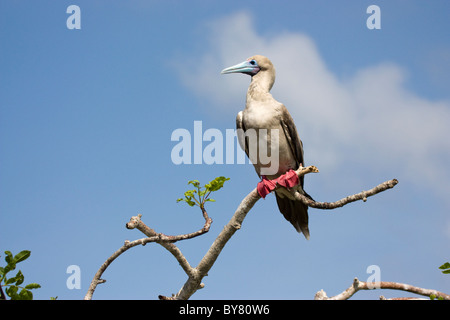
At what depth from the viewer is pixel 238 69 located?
7.79m

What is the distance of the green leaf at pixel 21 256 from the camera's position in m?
4.32

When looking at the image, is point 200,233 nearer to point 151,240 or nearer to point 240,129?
point 151,240

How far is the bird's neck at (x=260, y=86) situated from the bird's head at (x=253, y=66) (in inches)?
4.0

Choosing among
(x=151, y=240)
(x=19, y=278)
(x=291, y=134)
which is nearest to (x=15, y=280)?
(x=19, y=278)

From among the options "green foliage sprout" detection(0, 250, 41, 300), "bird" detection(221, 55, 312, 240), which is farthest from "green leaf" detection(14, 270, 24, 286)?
"bird" detection(221, 55, 312, 240)

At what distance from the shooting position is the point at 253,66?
25.5 ft

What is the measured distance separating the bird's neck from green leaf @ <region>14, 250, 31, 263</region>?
4237mm

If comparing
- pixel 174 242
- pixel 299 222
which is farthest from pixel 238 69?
pixel 174 242

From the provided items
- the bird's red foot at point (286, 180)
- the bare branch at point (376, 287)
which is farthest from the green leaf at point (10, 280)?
the bird's red foot at point (286, 180)

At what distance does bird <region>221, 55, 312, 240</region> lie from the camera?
7.25 meters

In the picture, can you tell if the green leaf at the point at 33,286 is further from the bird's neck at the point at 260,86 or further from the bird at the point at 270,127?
the bird's neck at the point at 260,86
